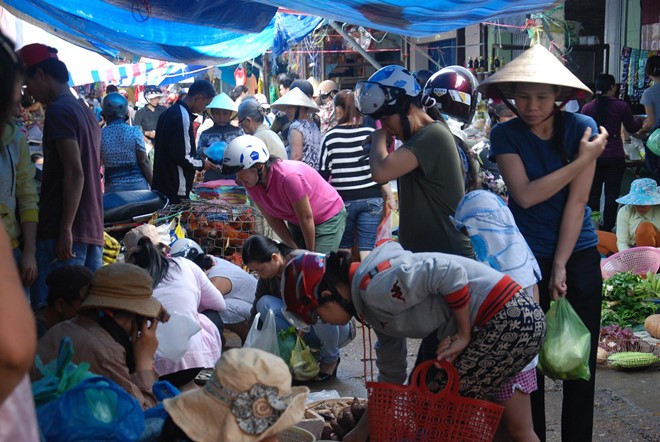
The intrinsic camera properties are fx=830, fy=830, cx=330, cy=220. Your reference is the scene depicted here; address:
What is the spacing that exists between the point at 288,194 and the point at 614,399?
2498 mm

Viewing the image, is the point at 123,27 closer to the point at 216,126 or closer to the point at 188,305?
the point at 216,126

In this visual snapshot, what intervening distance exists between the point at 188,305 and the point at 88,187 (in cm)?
90

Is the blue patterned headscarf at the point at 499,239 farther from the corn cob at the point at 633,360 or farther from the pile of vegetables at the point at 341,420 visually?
the corn cob at the point at 633,360

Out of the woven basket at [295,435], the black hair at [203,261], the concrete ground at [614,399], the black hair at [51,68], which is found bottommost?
the concrete ground at [614,399]

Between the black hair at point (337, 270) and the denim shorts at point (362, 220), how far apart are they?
12.0ft

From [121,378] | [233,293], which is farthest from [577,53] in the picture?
[121,378]

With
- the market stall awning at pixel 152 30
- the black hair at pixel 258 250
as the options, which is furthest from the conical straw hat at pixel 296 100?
the black hair at pixel 258 250

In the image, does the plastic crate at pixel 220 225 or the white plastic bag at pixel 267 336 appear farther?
the plastic crate at pixel 220 225

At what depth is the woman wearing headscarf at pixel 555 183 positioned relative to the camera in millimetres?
3715

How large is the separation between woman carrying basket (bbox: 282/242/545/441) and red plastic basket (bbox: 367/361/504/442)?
14cm

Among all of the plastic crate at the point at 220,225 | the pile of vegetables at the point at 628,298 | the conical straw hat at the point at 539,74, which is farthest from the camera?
the plastic crate at the point at 220,225

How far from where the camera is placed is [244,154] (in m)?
5.67

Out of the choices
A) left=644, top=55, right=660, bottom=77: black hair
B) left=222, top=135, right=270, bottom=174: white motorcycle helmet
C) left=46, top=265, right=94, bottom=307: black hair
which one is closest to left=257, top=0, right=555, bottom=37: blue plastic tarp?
left=222, top=135, right=270, bottom=174: white motorcycle helmet

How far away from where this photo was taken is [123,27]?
291 inches
